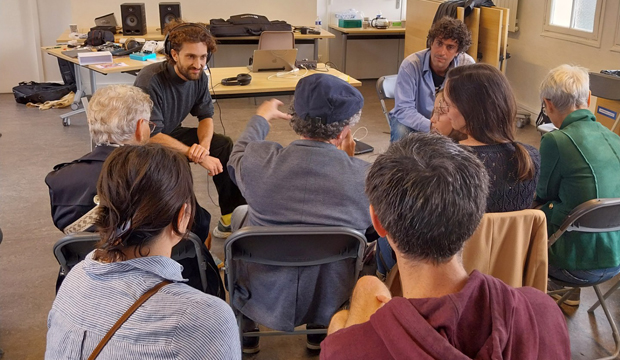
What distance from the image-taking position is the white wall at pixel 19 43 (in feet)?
21.8

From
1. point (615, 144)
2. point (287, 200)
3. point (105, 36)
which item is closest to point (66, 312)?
point (287, 200)

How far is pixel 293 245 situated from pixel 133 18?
203 inches

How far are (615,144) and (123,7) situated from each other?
533 cm

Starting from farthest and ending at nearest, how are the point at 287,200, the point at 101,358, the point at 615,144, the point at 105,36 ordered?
the point at 105,36 < the point at 615,144 < the point at 287,200 < the point at 101,358

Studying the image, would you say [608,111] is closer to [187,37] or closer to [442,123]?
[442,123]

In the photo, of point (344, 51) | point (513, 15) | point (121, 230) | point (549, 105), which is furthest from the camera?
point (344, 51)

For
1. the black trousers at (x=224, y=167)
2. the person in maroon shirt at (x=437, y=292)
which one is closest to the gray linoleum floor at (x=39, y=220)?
the black trousers at (x=224, y=167)

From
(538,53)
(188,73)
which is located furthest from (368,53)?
(188,73)

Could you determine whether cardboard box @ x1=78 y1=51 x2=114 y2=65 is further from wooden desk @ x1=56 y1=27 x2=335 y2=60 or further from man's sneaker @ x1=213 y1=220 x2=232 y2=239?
man's sneaker @ x1=213 y1=220 x2=232 y2=239

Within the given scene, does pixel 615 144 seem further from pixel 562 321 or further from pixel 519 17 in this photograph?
pixel 519 17

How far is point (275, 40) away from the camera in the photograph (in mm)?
5797

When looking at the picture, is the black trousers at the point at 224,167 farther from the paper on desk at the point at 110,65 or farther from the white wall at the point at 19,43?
the white wall at the point at 19,43

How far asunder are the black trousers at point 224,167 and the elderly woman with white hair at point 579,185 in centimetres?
175

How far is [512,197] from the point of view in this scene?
6.21 feet
